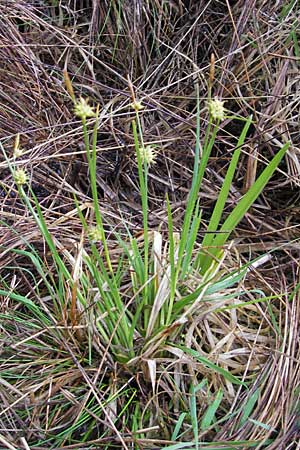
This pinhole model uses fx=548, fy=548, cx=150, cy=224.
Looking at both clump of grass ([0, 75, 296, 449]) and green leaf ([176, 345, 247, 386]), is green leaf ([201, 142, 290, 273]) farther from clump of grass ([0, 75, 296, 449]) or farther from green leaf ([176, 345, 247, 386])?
green leaf ([176, 345, 247, 386])

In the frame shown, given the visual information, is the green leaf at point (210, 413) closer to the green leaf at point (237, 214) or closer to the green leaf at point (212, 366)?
the green leaf at point (212, 366)

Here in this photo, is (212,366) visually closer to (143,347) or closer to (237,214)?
(143,347)

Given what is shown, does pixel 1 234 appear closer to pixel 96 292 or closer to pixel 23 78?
pixel 96 292

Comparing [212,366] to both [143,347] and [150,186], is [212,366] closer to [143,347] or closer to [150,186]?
[143,347]

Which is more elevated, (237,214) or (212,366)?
(237,214)

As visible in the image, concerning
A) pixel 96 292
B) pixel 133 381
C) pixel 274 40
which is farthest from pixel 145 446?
pixel 274 40

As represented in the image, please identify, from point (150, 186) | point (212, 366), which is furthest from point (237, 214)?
point (150, 186)

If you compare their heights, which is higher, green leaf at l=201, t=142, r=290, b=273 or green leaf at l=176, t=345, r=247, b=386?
green leaf at l=201, t=142, r=290, b=273

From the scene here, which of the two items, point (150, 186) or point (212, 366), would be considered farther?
point (150, 186)

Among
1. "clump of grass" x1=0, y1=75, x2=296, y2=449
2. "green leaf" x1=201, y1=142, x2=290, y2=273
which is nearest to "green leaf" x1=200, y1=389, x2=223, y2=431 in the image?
"clump of grass" x1=0, y1=75, x2=296, y2=449
